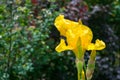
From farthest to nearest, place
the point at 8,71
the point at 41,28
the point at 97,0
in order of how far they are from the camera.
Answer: the point at 97,0
the point at 41,28
the point at 8,71

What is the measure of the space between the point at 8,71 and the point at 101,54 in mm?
1414

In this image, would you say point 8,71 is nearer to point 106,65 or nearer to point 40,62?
point 40,62

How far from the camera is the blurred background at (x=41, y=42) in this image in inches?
128

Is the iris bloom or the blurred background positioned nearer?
the iris bloom

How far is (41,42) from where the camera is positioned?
11.1 feet

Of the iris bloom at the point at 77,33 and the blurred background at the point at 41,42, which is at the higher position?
the iris bloom at the point at 77,33

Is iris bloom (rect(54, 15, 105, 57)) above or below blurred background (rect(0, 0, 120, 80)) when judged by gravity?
above

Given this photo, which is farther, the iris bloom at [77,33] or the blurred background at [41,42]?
the blurred background at [41,42]

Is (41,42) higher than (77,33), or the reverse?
(77,33)

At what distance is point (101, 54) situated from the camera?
14.2 feet

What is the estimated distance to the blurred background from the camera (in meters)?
3.25

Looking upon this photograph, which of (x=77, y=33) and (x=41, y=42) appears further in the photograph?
(x=41, y=42)

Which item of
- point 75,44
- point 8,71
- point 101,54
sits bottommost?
point 101,54

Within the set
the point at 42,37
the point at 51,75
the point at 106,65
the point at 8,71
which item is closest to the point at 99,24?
the point at 106,65
